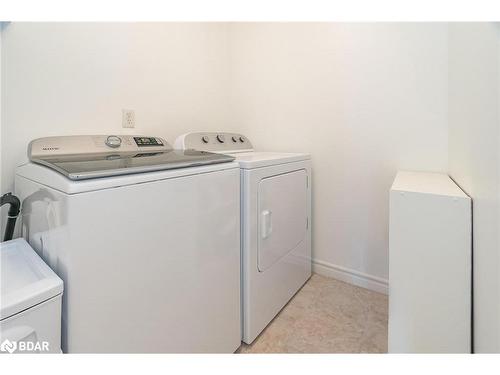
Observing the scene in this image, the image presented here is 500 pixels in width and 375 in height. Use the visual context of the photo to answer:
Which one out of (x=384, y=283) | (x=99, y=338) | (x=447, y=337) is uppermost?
(x=99, y=338)

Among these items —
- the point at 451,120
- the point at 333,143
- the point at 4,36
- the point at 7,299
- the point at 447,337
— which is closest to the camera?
the point at 7,299

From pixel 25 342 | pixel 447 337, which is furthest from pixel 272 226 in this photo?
pixel 25 342

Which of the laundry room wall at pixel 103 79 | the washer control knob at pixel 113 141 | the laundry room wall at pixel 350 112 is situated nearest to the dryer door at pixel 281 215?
the laundry room wall at pixel 350 112

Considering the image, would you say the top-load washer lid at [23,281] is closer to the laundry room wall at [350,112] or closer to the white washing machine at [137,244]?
the white washing machine at [137,244]

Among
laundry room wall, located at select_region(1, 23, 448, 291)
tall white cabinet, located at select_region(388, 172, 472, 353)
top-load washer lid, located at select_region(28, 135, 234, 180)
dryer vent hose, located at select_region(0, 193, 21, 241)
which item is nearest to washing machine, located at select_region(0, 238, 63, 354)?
top-load washer lid, located at select_region(28, 135, 234, 180)

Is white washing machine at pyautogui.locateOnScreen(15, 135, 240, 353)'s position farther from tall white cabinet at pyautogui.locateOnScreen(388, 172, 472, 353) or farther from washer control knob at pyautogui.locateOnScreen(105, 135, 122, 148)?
tall white cabinet at pyautogui.locateOnScreen(388, 172, 472, 353)

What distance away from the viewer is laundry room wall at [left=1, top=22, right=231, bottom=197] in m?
1.22

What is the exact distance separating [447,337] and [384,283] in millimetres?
852

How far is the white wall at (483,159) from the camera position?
77 cm

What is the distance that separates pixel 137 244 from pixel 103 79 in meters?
1.15

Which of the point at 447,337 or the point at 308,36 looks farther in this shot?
the point at 308,36

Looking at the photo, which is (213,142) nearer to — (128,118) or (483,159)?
(128,118)

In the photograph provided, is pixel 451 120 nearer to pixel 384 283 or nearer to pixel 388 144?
pixel 388 144

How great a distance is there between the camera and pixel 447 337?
1.00 meters
